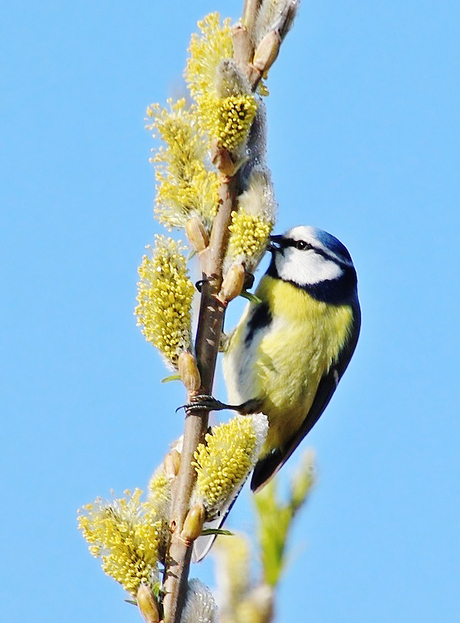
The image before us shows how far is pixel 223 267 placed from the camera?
1837 millimetres

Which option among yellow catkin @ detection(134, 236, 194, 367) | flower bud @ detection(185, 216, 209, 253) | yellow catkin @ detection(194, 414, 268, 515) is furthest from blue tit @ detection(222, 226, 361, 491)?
yellow catkin @ detection(194, 414, 268, 515)

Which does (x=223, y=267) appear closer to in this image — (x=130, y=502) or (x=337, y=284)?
(x=130, y=502)

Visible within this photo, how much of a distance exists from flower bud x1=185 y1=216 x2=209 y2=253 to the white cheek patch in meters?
1.35

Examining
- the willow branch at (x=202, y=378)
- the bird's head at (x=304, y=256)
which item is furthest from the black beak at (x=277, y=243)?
the willow branch at (x=202, y=378)

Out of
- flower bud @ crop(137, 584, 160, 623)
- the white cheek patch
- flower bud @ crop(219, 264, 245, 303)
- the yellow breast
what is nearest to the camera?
flower bud @ crop(137, 584, 160, 623)

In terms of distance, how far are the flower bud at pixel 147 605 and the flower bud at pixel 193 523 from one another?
0.12 m

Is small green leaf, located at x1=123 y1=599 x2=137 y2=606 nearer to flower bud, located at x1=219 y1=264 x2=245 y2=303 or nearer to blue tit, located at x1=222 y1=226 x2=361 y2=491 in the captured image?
flower bud, located at x1=219 y1=264 x2=245 y2=303

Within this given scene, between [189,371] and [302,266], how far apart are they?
5.31ft

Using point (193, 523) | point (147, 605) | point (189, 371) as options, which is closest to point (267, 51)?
point (189, 371)

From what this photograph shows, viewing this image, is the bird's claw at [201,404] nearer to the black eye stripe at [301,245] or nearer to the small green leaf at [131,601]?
the small green leaf at [131,601]

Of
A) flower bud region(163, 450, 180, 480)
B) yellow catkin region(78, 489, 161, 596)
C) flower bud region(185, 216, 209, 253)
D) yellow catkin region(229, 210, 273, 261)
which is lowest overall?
yellow catkin region(78, 489, 161, 596)

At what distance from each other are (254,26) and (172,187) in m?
0.38

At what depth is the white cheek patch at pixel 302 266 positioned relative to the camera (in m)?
3.22

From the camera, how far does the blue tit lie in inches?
121
